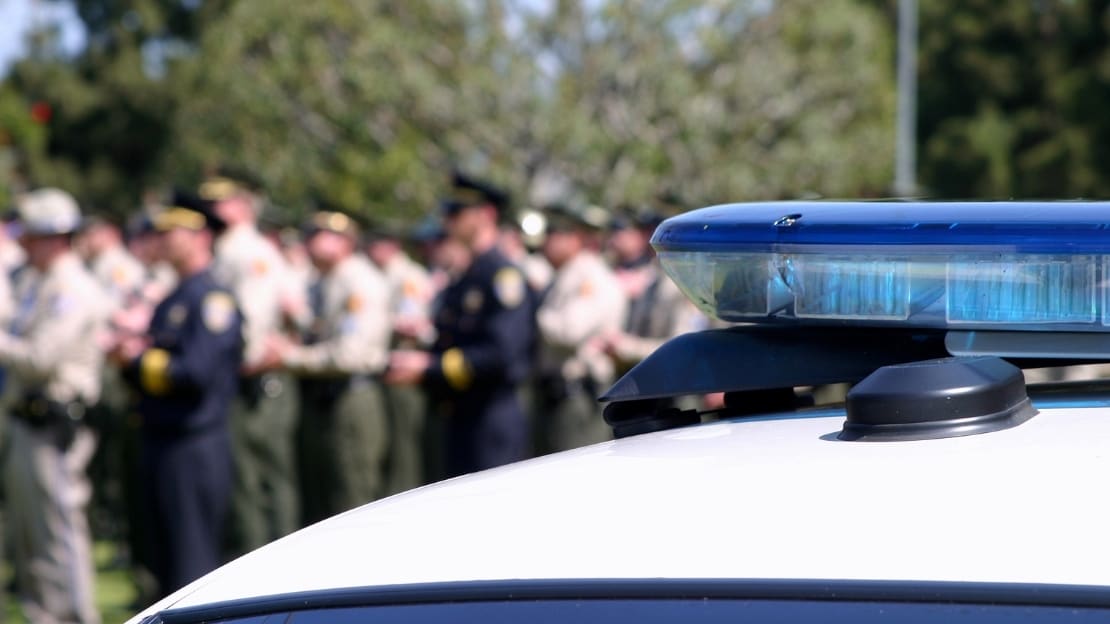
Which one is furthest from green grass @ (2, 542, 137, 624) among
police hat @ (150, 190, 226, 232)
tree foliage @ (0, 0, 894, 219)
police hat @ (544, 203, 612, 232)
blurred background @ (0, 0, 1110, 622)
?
tree foliage @ (0, 0, 894, 219)

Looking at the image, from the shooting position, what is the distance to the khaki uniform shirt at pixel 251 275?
7840mm

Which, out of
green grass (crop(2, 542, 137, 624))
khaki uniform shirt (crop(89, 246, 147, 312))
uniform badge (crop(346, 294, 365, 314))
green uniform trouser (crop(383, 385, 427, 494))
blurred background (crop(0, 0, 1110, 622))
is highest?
blurred background (crop(0, 0, 1110, 622))

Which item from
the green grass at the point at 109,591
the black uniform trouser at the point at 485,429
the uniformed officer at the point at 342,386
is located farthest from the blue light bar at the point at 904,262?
the uniformed officer at the point at 342,386

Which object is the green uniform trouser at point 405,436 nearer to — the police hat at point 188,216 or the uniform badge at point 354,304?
the uniform badge at point 354,304

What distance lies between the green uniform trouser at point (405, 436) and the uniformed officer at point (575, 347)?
1060 mm

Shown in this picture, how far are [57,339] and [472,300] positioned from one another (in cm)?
159

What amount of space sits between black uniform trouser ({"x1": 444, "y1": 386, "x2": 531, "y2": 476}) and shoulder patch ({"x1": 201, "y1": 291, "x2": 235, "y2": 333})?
3.76 ft

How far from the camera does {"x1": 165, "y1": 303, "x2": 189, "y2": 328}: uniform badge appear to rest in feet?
21.2

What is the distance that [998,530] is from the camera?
1284 millimetres

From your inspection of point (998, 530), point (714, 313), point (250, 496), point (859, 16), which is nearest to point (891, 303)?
point (714, 313)

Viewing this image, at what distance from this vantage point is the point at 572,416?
8.59 m

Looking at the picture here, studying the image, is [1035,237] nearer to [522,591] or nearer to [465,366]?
[522,591]

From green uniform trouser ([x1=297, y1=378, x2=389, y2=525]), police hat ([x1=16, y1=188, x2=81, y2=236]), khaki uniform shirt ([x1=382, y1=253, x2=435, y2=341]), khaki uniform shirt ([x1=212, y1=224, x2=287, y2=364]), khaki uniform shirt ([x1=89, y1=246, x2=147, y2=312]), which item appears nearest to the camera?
police hat ([x1=16, y1=188, x2=81, y2=236])

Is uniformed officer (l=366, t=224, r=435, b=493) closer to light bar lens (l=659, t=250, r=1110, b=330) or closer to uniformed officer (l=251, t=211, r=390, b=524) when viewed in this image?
uniformed officer (l=251, t=211, r=390, b=524)
